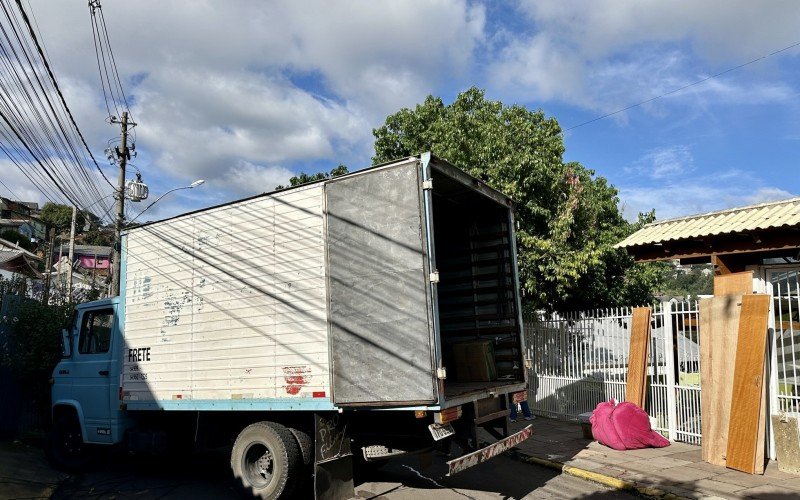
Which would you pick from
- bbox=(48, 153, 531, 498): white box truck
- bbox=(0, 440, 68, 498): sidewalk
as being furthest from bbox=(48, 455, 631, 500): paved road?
bbox=(48, 153, 531, 498): white box truck

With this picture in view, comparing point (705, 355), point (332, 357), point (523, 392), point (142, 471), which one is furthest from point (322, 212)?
point (705, 355)

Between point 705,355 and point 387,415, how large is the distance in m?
4.94

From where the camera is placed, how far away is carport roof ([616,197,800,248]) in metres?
7.45

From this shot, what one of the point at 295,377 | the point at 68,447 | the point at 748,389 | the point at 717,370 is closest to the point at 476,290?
the point at 295,377

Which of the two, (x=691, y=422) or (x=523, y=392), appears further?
(x=691, y=422)

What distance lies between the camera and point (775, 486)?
6.19 m

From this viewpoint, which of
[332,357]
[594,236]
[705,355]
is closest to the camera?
[332,357]

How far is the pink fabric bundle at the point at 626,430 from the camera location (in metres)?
8.23

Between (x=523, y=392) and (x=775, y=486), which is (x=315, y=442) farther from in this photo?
(x=775, y=486)

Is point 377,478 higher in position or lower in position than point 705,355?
lower

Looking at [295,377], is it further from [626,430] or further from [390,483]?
[626,430]

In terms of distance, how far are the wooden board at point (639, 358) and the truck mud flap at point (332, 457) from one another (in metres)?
5.55

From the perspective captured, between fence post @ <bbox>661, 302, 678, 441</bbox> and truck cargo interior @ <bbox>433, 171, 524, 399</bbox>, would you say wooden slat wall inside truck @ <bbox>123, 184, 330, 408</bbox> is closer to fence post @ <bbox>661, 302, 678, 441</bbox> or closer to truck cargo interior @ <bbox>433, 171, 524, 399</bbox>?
truck cargo interior @ <bbox>433, 171, 524, 399</bbox>

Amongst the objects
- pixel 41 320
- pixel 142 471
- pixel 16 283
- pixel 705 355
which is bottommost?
pixel 142 471
